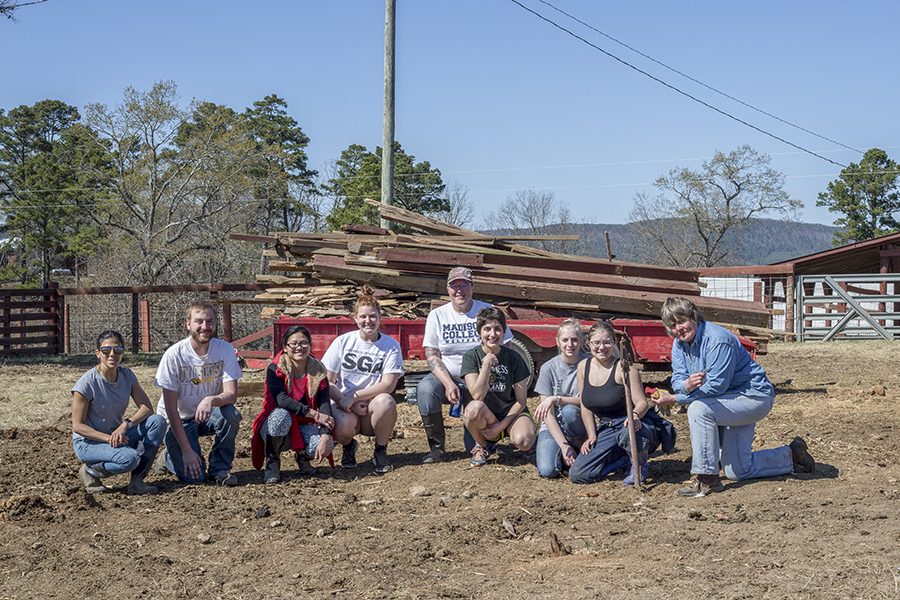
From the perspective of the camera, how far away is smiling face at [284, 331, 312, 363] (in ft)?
23.7

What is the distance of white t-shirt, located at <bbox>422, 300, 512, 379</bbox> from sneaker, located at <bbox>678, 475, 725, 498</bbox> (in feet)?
6.96

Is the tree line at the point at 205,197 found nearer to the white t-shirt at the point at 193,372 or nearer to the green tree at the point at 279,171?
the green tree at the point at 279,171

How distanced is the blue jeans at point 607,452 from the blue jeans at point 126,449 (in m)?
2.93

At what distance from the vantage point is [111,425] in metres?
6.86

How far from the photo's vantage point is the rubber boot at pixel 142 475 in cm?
682

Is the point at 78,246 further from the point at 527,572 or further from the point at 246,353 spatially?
the point at 527,572

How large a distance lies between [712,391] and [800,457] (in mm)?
998

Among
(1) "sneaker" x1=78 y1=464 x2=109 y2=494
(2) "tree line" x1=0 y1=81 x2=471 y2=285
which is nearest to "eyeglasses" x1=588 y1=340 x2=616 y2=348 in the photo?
(1) "sneaker" x1=78 y1=464 x2=109 y2=494

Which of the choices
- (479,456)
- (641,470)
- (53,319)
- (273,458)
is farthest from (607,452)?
(53,319)

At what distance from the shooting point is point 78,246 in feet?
148

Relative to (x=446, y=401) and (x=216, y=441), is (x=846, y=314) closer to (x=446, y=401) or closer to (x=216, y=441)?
(x=446, y=401)

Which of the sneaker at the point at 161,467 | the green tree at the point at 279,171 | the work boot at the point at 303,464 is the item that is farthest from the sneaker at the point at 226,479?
the green tree at the point at 279,171

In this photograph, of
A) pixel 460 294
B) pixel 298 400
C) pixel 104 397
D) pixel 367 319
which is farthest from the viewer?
pixel 460 294

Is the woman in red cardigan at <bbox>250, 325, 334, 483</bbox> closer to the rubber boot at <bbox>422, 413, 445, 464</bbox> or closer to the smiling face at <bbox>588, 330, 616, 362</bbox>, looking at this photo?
the rubber boot at <bbox>422, 413, 445, 464</bbox>
